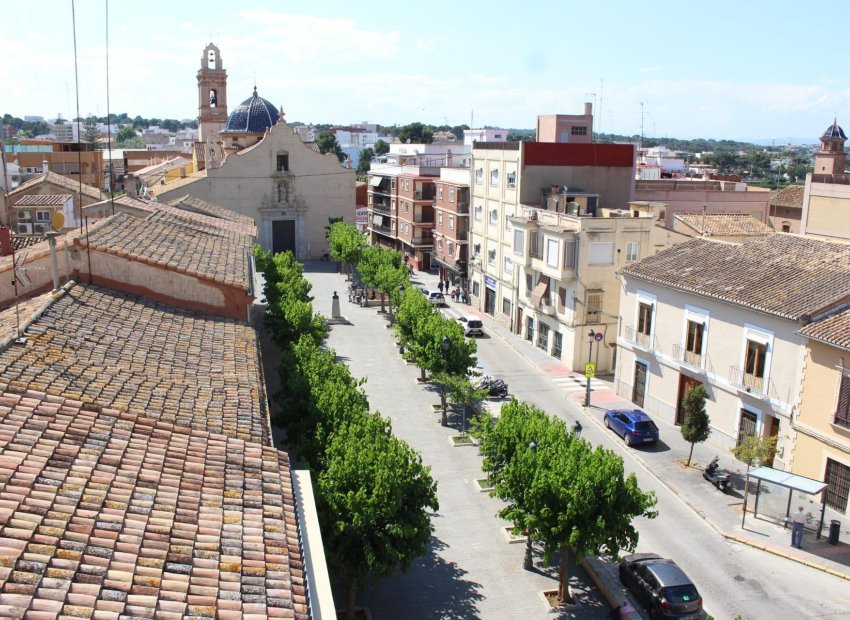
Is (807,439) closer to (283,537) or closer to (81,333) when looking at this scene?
(283,537)

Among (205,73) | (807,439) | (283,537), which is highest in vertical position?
(205,73)

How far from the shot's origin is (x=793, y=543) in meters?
22.9

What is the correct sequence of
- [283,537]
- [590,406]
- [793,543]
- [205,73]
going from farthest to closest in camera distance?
[205,73] → [590,406] → [793,543] → [283,537]

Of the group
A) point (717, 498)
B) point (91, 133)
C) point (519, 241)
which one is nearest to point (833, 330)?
point (717, 498)

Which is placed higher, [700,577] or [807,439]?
[807,439]

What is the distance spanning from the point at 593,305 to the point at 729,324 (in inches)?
468

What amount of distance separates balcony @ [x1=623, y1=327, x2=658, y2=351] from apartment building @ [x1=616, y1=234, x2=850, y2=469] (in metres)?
0.05

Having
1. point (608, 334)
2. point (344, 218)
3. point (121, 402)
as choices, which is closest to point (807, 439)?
point (608, 334)

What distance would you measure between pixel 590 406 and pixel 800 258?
11.5m

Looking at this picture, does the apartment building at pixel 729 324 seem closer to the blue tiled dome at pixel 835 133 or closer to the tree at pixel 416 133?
the blue tiled dome at pixel 835 133

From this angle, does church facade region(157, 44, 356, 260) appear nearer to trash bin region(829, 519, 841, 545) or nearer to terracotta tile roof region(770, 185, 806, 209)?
terracotta tile roof region(770, 185, 806, 209)

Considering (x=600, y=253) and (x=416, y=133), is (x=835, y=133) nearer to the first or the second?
(x=600, y=253)

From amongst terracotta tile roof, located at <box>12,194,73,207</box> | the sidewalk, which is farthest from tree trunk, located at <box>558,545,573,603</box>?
terracotta tile roof, located at <box>12,194,73,207</box>

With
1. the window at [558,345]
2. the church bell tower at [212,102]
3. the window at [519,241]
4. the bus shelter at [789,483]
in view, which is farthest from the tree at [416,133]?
the bus shelter at [789,483]
